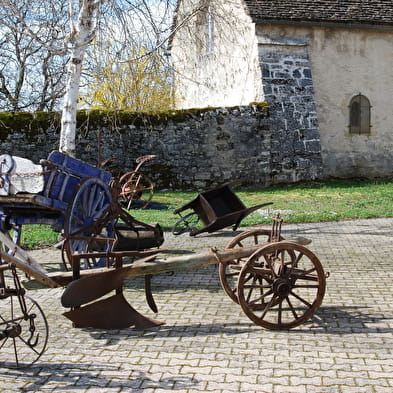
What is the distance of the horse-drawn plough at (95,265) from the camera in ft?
13.8

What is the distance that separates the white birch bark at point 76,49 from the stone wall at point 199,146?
617 centimetres

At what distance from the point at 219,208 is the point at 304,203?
495cm

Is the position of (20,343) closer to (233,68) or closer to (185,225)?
(185,225)

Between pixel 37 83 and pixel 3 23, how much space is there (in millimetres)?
13019

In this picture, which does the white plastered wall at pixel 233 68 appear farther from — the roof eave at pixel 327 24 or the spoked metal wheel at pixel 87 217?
the spoked metal wheel at pixel 87 217

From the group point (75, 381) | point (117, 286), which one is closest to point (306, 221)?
point (117, 286)

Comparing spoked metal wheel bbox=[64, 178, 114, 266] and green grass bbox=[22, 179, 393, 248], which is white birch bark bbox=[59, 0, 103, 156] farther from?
spoked metal wheel bbox=[64, 178, 114, 266]

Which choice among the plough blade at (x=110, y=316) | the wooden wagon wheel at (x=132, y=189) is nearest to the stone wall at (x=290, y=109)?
the wooden wagon wheel at (x=132, y=189)

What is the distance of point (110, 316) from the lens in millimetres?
4543

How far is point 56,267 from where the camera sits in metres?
6.95

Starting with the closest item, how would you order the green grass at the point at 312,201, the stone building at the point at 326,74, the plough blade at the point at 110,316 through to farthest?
the plough blade at the point at 110,316 → the green grass at the point at 312,201 → the stone building at the point at 326,74

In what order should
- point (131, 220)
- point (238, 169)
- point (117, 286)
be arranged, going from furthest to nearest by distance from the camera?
point (238, 169), point (131, 220), point (117, 286)

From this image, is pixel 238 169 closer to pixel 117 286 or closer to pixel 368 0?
pixel 368 0

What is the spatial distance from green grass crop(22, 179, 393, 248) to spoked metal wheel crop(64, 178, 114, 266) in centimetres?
287
